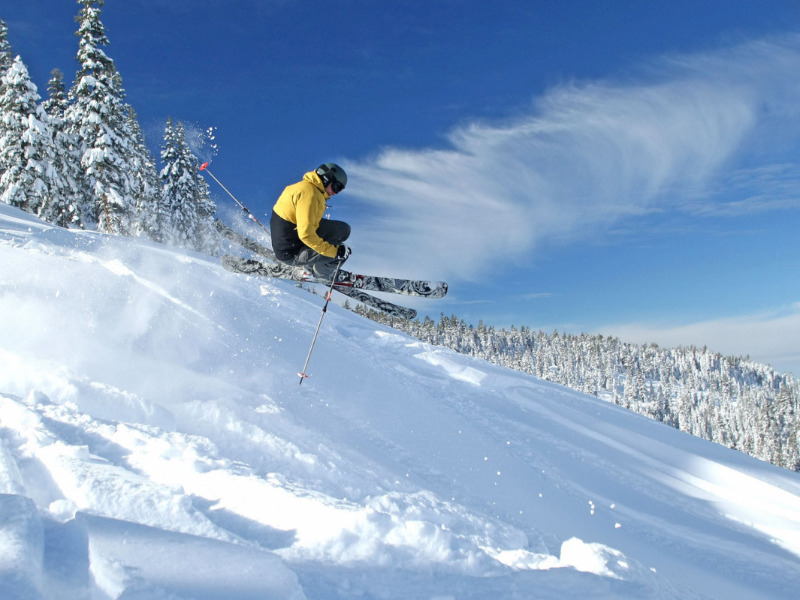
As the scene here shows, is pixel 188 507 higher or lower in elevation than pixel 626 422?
lower

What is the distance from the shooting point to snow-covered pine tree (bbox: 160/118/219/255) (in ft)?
110

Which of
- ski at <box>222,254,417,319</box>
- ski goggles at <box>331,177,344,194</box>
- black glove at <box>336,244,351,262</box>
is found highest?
ski goggles at <box>331,177,344,194</box>

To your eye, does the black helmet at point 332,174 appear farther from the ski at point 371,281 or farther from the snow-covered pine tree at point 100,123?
the snow-covered pine tree at point 100,123

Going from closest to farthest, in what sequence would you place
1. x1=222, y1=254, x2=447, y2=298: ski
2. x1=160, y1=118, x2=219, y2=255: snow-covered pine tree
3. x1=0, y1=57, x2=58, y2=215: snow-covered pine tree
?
x1=222, y1=254, x2=447, y2=298: ski, x1=0, y1=57, x2=58, y2=215: snow-covered pine tree, x1=160, y1=118, x2=219, y2=255: snow-covered pine tree

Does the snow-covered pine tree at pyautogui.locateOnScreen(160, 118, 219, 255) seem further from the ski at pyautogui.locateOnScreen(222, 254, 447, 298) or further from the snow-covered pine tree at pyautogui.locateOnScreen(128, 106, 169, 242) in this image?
the ski at pyautogui.locateOnScreen(222, 254, 447, 298)

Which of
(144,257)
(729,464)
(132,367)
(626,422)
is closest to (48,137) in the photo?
(144,257)

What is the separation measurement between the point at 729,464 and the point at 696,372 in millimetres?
218775

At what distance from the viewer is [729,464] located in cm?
912

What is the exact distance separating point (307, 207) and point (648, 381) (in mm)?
195500

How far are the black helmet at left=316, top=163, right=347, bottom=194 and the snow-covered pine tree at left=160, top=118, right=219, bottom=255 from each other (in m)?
28.2

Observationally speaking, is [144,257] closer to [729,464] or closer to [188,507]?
[188,507]

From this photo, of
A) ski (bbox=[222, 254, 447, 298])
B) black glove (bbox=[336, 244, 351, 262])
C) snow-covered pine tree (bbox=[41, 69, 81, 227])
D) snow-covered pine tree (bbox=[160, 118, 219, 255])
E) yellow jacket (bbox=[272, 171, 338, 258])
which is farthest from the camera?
snow-covered pine tree (bbox=[160, 118, 219, 255])

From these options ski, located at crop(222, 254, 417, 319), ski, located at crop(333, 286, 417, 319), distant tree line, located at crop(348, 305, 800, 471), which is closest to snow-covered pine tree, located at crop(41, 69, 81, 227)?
ski, located at crop(222, 254, 417, 319)

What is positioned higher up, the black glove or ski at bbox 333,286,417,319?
the black glove
